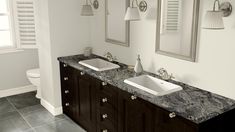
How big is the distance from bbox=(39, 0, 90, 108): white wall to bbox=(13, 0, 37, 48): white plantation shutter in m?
0.66

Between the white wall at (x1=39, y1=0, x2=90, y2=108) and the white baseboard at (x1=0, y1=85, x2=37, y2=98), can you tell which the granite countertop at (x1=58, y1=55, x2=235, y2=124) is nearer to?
the white wall at (x1=39, y1=0, x2=90, y2=108)

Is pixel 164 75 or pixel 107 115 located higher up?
pixel 164 75

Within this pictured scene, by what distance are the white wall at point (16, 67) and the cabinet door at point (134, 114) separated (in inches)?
104

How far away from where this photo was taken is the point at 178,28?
106 inches

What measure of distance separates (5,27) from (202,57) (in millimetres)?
3492

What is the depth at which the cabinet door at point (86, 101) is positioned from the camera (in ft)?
10.4

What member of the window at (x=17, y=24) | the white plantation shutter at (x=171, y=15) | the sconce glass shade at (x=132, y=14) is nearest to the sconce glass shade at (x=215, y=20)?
the white plantation shutter at (x=171, y=15)

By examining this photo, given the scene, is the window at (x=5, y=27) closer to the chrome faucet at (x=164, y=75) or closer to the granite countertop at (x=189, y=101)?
the granite countertop at (x=189, y=101)

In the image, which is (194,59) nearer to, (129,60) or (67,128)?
(129,60)

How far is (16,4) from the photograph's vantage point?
427cm

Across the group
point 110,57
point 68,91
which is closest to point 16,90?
point 68,91

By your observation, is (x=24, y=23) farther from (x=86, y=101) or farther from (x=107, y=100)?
(x=107, y=100)

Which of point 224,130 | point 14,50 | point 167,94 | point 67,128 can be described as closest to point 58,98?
point 67,128

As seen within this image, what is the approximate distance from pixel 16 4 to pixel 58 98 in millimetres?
1687
